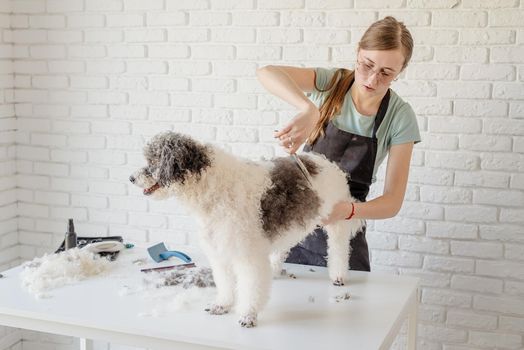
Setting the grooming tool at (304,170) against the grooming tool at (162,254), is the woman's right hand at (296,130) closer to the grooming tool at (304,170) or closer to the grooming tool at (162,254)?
the grooming tool at (304,170)

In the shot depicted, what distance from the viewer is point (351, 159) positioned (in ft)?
6.64

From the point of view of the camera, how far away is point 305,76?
6.71 feet

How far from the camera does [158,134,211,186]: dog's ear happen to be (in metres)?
1.49

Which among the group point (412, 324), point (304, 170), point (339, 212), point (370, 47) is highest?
point (370, 47)

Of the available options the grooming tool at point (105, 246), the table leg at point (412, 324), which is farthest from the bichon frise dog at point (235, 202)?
the grooming tool at point (105, 246)

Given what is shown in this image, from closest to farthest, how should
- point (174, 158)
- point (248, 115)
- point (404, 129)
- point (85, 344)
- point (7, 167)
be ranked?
point (174, 158)
point (404, 129)
point (85, 344)
point (248, 115)
point (7, 167)

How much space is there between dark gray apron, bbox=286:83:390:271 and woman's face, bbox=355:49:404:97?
131 millimetres

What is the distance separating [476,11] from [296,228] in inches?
51.2

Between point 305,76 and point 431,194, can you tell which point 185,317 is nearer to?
point 305,76

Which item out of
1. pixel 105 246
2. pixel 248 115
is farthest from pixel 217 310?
pixel 248 115

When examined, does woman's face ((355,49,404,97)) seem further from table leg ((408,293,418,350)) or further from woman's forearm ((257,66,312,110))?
table leg ((408,293,418,350))

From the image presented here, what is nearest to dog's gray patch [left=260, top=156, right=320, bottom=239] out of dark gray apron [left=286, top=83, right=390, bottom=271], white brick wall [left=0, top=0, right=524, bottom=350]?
dark gray apron [left=286, top=83, right=390, bottom=271]

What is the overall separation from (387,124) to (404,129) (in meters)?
0.06

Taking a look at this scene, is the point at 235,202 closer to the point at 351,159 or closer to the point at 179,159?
the point at 179,159
